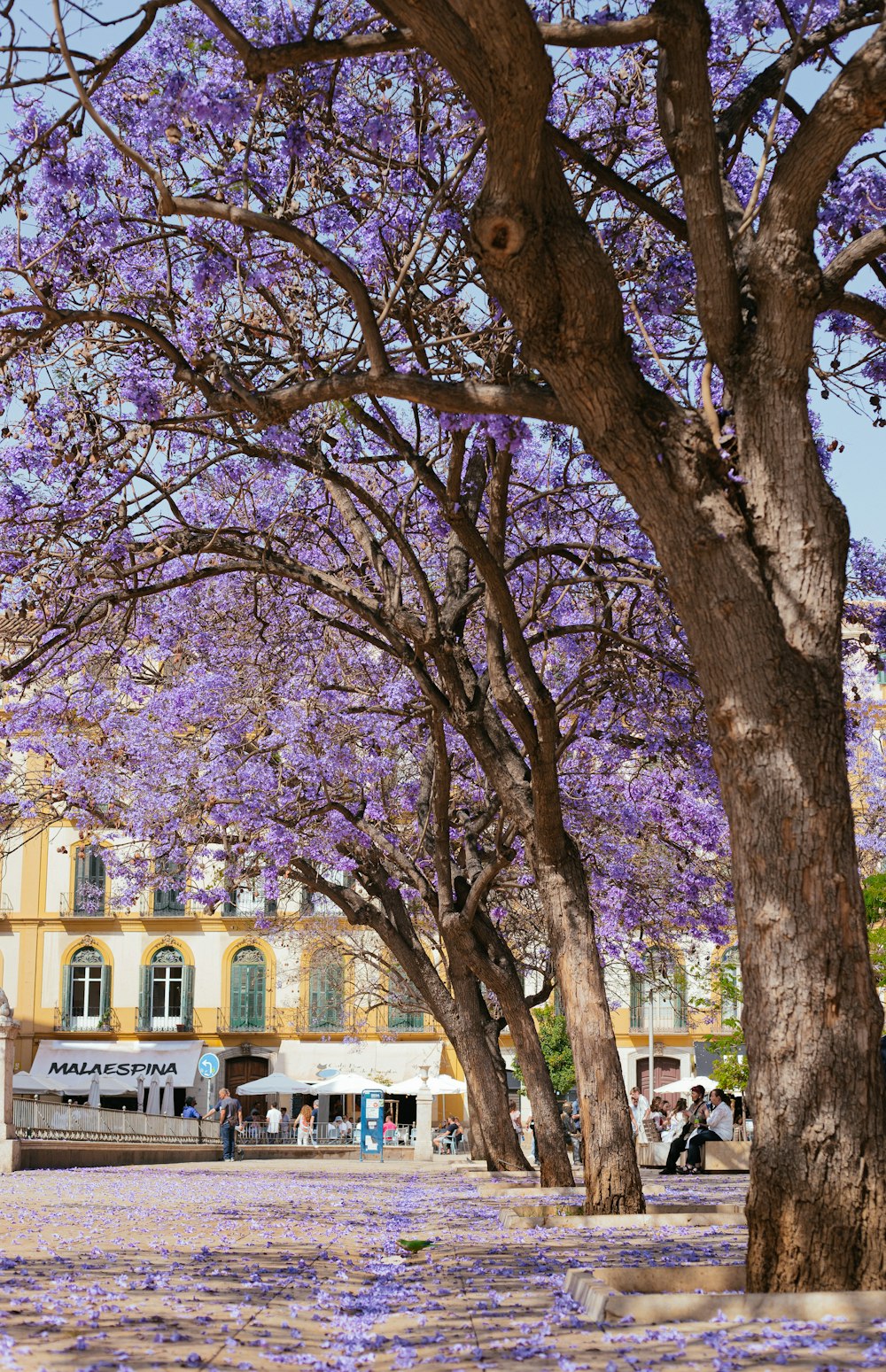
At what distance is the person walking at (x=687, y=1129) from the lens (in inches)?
910

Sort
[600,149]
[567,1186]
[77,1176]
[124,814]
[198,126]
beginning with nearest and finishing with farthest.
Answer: [198,126] → [600,149] → [567,1186] → [124,814] → [77,1176]

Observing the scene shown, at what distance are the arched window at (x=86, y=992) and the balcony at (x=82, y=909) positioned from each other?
3.69ft

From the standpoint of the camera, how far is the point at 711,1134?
22.6 m

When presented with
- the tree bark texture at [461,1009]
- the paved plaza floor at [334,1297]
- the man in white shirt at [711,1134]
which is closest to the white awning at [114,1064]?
the man in white shirt at [711,1134]

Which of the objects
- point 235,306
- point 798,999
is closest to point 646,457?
point 798,999

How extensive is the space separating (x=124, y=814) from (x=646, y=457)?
41.3 ft

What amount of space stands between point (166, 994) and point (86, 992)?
257 cm

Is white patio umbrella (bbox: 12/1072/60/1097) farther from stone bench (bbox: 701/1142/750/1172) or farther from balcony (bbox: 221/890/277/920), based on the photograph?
stone bench (bbox: 701/1142/750/1172)

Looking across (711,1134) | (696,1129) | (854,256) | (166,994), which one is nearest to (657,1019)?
(166,994)

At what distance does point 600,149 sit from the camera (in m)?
9.96

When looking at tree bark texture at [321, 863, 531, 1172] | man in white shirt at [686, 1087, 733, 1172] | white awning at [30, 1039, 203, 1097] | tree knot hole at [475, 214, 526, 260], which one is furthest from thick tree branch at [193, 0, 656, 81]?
white awning at [30, 1039, 203, 1097]

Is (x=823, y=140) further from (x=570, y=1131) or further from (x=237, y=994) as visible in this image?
(x=237, y=994)

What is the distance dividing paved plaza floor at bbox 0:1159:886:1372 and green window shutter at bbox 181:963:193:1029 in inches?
1463

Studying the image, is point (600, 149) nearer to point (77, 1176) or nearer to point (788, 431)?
point (788, 431)
